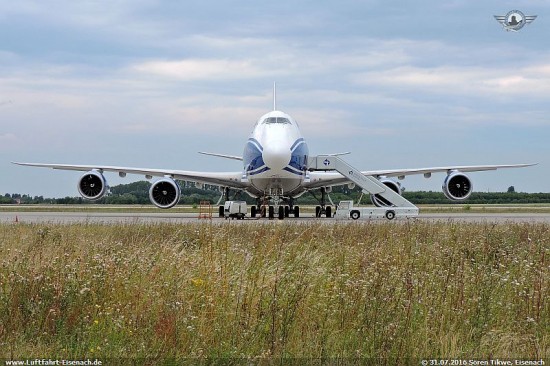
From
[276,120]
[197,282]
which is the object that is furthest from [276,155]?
[197,282]

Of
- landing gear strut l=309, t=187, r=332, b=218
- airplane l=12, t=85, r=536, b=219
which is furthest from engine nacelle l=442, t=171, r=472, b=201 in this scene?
landing gear strut l=309, t=187, r=332, b=218

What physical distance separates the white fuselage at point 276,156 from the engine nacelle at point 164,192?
345 cm

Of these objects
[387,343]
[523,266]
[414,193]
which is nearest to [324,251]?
[523,266]

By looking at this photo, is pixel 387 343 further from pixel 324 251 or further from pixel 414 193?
pixel 414 193

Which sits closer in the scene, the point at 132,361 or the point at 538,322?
the point at 132,361

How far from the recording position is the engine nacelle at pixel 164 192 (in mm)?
35750

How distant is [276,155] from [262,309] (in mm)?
23923

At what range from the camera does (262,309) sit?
8148 millimetres

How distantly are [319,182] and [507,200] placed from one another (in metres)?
52.3

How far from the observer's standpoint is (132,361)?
21.2ft

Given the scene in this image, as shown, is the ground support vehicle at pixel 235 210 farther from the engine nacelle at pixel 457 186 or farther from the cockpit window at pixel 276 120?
the engine nacelle at pixel 457 186

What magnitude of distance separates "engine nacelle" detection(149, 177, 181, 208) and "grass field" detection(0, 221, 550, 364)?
81.7ft

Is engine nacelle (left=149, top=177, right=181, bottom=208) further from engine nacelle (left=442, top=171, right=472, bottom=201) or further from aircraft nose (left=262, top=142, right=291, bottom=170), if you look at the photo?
Answer: engine nacelle (left=442, top=171, right=472, bottom=201)

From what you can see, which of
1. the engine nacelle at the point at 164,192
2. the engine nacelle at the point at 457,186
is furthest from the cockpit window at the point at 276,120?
the engine nacelle at the point at 457,186
